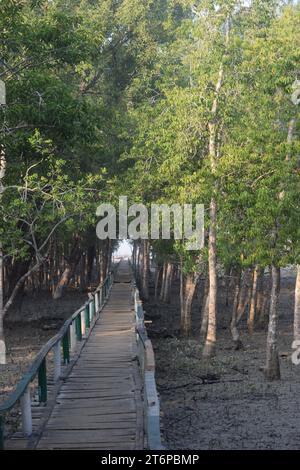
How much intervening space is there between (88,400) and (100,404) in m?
0.41

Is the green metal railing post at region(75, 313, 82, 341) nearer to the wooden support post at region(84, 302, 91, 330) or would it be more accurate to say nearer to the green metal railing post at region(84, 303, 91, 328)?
the wooden support post at region(84, 302, 91, 330)

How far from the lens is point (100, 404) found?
1253cm

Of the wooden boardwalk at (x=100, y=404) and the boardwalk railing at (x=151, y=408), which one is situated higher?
the boardwalk railing at (x=151, y=408)

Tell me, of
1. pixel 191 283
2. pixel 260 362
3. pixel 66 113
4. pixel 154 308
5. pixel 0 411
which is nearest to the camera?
pixel 0 411

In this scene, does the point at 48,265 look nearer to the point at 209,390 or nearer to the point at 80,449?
the point at 209,390

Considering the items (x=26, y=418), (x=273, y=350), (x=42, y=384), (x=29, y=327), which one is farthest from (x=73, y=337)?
(x=29, y=327)

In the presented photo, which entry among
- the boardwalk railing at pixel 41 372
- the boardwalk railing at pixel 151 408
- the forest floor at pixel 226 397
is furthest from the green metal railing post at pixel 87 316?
the boardwalk railing at pixel 151 408

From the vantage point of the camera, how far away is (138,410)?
11.8m

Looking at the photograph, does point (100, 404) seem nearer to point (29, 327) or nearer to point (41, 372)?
point (41, 372)

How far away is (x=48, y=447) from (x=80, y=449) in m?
0.47

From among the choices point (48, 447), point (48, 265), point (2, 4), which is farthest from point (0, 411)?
point (48, 265)

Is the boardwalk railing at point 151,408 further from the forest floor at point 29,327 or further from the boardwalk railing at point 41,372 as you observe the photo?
the forest floor at point 29,327

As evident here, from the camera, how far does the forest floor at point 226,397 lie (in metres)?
13.7

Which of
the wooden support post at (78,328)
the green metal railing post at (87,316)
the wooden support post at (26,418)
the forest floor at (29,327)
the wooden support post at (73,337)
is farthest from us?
the green metal railing post at (87,316)
